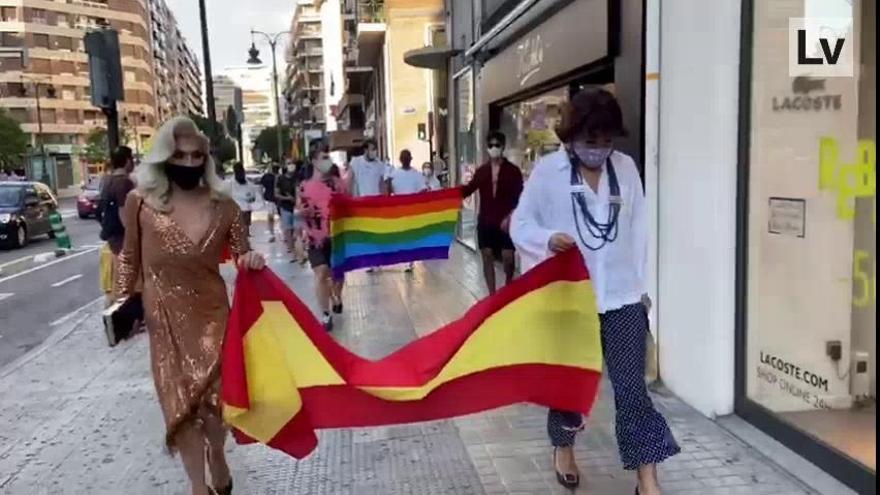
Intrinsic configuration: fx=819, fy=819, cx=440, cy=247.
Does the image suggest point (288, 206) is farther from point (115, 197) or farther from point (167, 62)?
point (167, 62)

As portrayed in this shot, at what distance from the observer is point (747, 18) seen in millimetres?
4641

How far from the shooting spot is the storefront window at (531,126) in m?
9.88

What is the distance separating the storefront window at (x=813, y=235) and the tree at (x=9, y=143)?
68.3 m

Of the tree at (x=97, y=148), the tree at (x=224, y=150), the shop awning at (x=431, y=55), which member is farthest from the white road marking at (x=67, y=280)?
the tree at (x=97, y=148)

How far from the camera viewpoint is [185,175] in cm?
361

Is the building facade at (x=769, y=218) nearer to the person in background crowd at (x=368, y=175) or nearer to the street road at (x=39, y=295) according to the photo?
the street road at (x=39, y=295)

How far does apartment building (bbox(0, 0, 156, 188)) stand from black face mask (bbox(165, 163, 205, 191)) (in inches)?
3444

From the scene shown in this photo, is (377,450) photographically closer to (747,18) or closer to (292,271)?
(747,18)

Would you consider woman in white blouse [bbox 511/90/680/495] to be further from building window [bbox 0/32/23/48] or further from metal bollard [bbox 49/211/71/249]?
building window [bbox 0/32/23/48]

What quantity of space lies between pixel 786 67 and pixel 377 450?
10.5 feet

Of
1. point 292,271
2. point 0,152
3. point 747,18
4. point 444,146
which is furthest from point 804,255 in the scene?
point 0,152

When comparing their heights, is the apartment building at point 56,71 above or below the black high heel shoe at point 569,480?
above

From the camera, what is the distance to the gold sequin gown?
3.53m

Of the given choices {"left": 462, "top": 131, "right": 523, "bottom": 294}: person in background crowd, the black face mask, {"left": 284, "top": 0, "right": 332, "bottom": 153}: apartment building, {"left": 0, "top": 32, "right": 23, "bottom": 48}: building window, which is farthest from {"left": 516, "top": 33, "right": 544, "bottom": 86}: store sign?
{"left": 284, "top": 0, "right": 332, "bottom": 153}: apartment building
